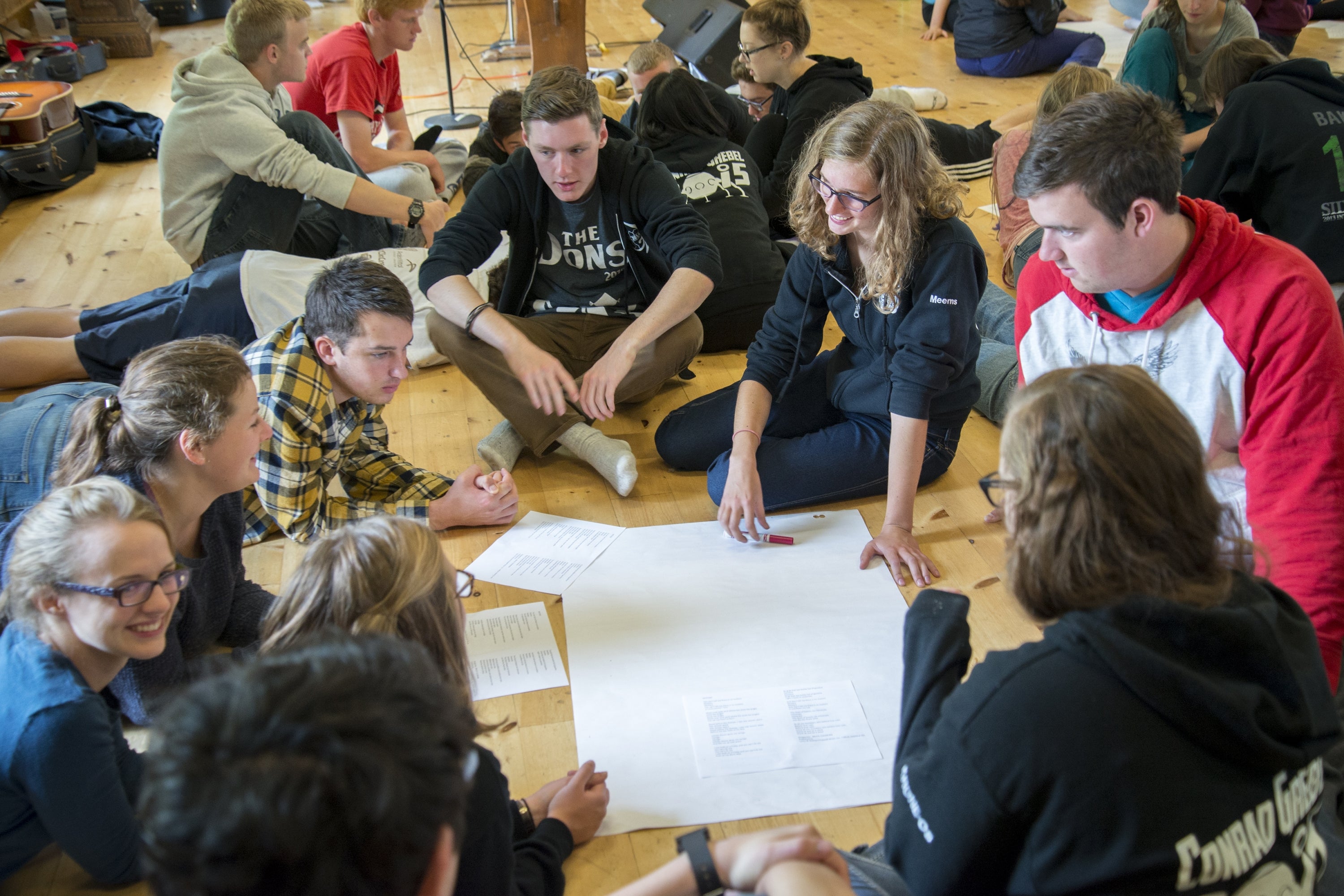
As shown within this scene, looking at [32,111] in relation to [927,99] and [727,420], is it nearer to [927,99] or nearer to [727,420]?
[727,420]

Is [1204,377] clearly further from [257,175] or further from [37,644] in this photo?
[257,175]

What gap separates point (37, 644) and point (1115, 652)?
4.27 feet

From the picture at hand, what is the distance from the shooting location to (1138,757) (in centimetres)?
88

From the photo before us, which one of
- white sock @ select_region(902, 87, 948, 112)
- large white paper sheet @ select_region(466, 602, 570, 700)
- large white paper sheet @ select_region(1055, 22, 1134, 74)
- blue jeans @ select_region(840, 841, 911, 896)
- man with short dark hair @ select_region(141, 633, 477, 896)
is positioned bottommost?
large white paper sheet @ select_region(1055, 22, 1134, 74)

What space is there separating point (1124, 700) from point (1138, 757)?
0.05 m

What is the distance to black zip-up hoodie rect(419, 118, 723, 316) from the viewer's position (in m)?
2.53

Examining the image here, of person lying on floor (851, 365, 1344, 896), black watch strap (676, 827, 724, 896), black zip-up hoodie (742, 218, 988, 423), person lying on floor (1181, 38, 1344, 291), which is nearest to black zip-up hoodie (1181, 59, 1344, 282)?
person lying on floor (1181, 38, 1344, 291)

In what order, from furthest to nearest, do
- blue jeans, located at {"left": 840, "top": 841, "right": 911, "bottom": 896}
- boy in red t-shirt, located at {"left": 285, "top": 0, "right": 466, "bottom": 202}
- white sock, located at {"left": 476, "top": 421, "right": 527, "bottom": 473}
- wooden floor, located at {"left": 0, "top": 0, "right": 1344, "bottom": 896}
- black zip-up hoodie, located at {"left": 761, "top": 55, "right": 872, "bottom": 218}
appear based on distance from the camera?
boy in red t-shirt, located at {"left": 285, "top": 0, "right": 466, "bottom": 202} → black zip-up hoodie, located at {"left": 761, "top": 55, "right": 872, "bottom": 218} → white sock, located at {"left": 476, "top": 421, "right": 527, "bottom": 473} → wooden floor, located at {"left": 0, "top": 0, "right": 1344, "bottom": 896} → blue jeans, located at {"left": 840, "top": 841, "right": 911, "bottom": 896}

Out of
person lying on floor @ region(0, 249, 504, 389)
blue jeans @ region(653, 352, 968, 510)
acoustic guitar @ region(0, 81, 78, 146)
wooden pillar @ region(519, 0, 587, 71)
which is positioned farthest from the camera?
wooden pillar @ region(519, 0, 587, 71)

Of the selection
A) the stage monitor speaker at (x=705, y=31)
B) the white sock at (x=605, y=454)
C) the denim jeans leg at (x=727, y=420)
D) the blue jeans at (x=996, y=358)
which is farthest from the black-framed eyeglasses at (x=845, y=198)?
the stage monitor speaker at (x=705, y=31)

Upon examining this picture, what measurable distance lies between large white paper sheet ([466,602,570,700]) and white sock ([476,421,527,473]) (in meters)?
0.58

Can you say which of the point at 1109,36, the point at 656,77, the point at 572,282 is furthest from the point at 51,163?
the point at 1109,36

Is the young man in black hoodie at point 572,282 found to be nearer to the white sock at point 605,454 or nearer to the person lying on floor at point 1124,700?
the white sock at point 605,454

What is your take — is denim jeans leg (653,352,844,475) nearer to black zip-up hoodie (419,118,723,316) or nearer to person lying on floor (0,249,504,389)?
black zip-up hoodie (419,118,723,316)
